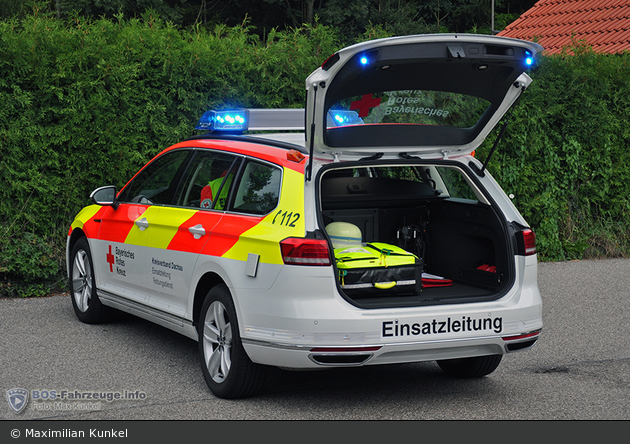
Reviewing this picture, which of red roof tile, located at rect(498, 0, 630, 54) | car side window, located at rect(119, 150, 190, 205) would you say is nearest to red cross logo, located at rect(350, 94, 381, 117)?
car side window, located at rect(119, 150, 190, 205)

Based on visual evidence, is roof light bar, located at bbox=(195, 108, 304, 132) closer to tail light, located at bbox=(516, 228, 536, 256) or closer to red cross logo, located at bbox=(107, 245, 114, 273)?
red cross logo, located at bbox=(107, 245, 114, 273)

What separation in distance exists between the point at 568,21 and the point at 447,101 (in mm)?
12945

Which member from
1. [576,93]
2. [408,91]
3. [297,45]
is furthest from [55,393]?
[576,93]

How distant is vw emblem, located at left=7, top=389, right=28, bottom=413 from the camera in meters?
4.77

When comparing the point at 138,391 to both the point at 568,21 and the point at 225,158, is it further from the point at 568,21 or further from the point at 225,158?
the point at 568,21

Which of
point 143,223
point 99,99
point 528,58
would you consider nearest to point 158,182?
point 143,223

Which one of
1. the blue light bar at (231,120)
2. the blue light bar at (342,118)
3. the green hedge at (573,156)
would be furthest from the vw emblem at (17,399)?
the green hedge at (573,156)

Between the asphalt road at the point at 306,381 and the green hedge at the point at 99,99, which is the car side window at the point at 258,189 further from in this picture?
the green hedge at the point at 99,99

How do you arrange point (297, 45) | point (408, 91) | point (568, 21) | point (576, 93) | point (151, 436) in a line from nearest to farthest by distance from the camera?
point (151, 436), point (408, 91), point (297, 45), point (576, 93), point (568, 21)

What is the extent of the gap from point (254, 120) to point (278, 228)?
1420mm

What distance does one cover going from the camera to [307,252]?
4.43m

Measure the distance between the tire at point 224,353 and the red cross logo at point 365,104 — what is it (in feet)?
4.54

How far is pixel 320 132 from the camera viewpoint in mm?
4590

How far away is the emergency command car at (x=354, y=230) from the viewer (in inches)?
175
